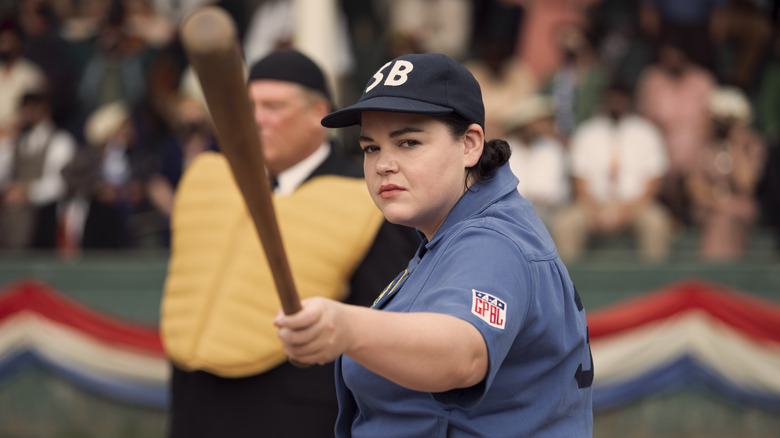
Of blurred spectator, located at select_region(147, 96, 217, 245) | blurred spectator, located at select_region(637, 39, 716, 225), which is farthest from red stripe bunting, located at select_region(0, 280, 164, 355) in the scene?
blurred spectator, located at select_region(637, 39, 716, 225)

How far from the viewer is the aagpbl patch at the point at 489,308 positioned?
165cm

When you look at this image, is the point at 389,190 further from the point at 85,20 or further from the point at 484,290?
the point at 85,20

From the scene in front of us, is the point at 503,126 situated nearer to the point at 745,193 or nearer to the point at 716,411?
the point at 745,193

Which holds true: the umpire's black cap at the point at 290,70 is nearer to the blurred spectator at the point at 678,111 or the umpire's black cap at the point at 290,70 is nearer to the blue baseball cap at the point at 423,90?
the blue baseball cap at the point at 423,90

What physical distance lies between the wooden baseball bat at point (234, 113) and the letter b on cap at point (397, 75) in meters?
0.53

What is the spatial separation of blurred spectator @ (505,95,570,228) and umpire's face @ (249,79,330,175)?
4583 millimetres

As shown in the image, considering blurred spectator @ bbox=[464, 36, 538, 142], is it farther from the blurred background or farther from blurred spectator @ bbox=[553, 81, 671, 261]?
blurred spectator @ bbox=[553, 81, 671, 261]

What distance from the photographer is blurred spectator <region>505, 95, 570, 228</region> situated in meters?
7.88

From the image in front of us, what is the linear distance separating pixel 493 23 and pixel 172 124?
12.1 feet

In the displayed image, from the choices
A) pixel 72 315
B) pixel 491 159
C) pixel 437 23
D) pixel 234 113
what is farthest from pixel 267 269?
pixel 437 23

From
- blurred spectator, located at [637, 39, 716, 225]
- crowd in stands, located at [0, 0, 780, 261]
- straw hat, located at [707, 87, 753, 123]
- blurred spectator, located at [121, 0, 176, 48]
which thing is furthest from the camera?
blurred spectator, located at [121, 0, 176, 48]

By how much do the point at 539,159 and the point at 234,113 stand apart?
22.4ft

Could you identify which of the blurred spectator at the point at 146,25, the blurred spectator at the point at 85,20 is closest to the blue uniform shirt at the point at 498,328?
the blurred spectator at the point at 146,25

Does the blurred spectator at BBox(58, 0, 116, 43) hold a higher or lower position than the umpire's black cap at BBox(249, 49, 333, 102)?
lower
